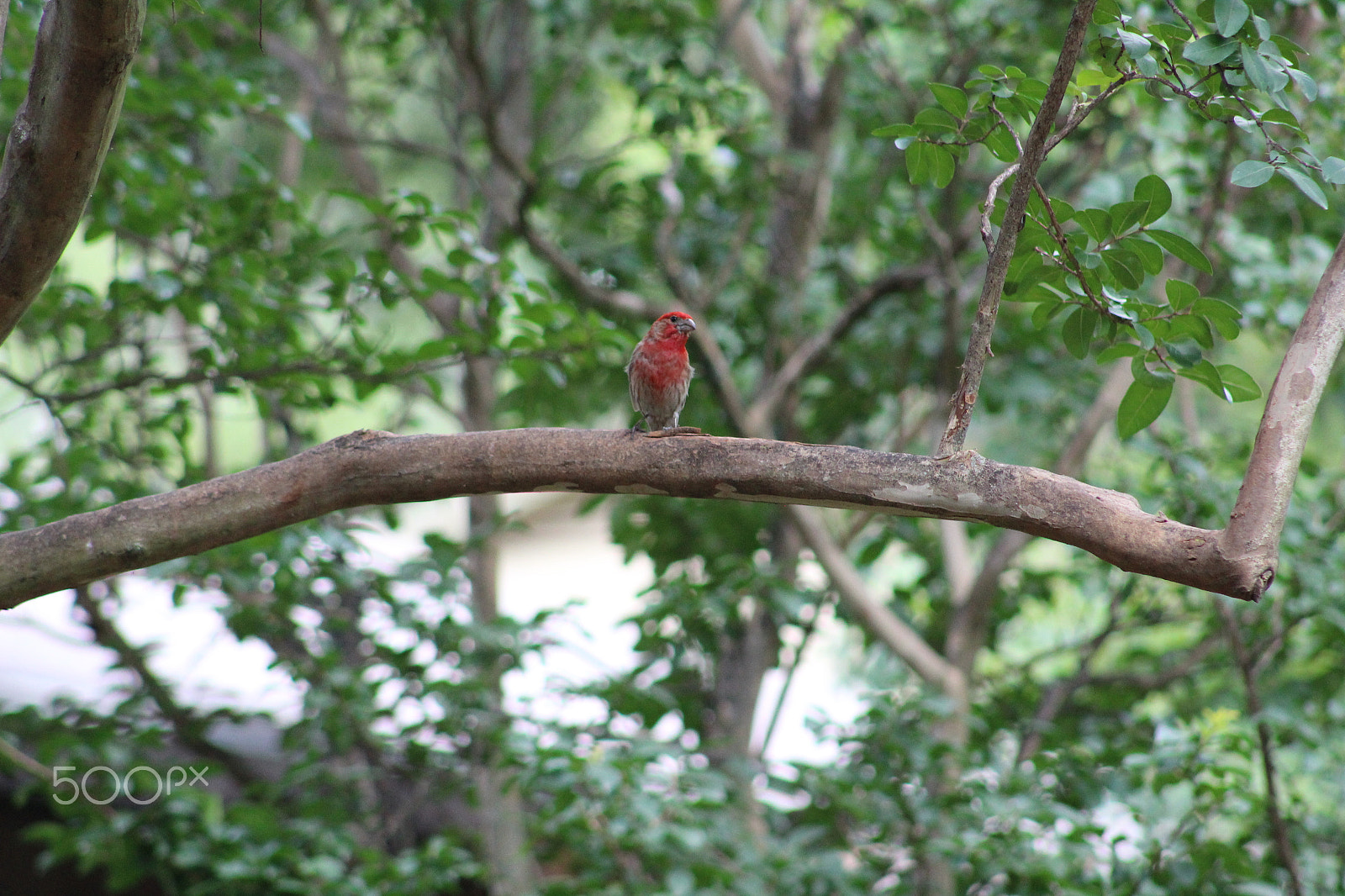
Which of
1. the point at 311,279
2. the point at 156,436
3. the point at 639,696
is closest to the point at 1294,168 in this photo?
the point at 639,696

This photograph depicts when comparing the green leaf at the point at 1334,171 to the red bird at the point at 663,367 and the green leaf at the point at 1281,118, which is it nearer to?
the green leaf at the point at 1281,118

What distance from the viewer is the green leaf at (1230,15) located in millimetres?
1582

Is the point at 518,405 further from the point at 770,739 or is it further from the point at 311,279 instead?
the point at 770,739

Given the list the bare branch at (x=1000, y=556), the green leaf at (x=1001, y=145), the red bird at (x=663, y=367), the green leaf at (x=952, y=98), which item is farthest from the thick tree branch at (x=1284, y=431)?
the bare branch at (x=1000, y=556)

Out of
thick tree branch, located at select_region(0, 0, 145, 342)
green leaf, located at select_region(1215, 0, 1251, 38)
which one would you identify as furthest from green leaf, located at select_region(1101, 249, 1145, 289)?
thick tree branch, located at select_region(0, 0, 145, 342)

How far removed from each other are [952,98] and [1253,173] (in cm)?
49

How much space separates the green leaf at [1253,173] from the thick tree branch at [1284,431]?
206 millimetres

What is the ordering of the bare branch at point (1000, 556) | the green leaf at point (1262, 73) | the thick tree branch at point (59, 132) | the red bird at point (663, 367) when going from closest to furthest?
the green leaf at point (1262, 73), the thick tree branch at point (59, 132), the red bird at point (663, 367), the bare branch at point (1000, 556)

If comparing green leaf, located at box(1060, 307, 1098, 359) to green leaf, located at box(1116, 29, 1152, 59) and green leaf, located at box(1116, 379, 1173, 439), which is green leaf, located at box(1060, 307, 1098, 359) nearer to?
green leaf, located at box(1116, 379, 1173, 439)

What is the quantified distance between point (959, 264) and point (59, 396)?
11.4 feet

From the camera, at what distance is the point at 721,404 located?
4305 millimetres

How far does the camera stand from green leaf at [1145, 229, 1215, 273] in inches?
68.7

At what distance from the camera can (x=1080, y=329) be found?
75.8 inches

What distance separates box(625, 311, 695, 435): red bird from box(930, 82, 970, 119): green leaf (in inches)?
66.0
